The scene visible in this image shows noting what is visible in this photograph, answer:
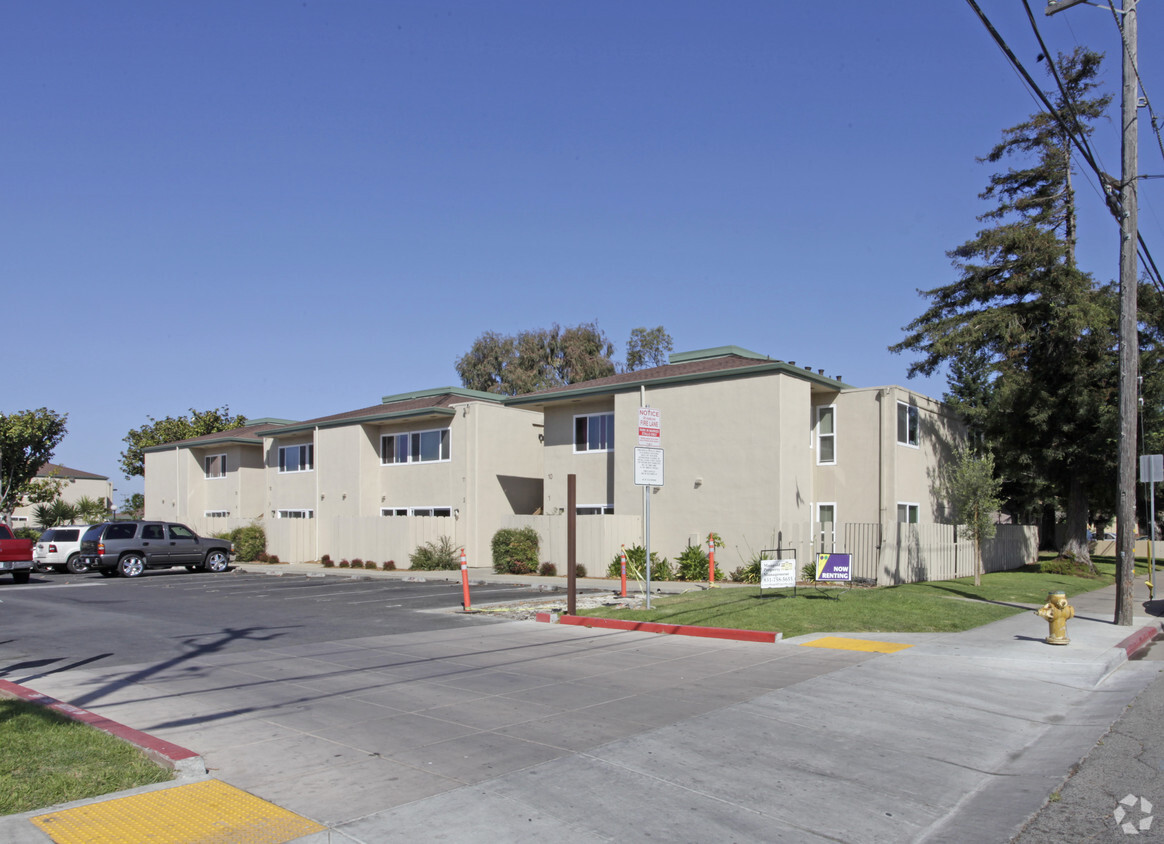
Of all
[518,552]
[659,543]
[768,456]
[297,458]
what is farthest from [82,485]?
[768,456]

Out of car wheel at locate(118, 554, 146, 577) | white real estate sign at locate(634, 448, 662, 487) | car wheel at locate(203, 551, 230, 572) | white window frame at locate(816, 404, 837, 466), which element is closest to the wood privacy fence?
white window frame at locate(816, 404, 837, 466)

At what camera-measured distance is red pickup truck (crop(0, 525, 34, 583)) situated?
26.1 m

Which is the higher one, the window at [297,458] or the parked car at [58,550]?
the window at [297,458]

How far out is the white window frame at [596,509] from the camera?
27922mm

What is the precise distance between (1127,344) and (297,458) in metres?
33.0

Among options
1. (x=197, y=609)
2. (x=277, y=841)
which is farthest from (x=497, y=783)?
(x=197, y=609)

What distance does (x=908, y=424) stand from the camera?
2573cm

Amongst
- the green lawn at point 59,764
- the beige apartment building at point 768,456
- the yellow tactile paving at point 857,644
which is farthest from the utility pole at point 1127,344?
the green lawn at point 59,764

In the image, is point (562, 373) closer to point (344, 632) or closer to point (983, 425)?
point (983, 425)

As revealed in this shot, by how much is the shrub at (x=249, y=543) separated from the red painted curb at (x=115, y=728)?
28950 mm

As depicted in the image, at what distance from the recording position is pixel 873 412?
2467 cm

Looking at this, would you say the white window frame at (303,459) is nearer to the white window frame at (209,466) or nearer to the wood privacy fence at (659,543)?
Result: the wood privacy fence at (659,543)

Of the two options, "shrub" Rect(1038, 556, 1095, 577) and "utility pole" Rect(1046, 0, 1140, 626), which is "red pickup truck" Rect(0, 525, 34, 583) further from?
"shrub" Rect(1038, 556, 1095, 577)

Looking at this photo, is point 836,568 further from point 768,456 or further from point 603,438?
point 603,438
